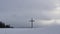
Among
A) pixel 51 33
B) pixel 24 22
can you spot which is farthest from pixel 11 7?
pixel 51 33

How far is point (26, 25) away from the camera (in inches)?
81.7

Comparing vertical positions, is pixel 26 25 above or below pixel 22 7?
below

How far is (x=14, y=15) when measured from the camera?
2232mm

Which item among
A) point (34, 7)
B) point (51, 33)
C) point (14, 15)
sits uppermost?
point (34, 7)

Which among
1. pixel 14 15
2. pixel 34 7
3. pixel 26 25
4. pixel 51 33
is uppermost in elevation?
pixel 34 7

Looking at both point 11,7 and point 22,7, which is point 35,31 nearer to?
point 22,7

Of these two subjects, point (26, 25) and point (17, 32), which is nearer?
point (26, 25)

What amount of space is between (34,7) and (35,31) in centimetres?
57

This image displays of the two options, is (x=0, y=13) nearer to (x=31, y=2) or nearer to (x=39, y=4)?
(x=31, y=2)

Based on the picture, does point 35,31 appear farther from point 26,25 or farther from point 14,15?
point 14,15

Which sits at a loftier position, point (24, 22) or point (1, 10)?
point (1, 10)

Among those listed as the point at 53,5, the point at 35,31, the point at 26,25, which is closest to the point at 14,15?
the point at 26,25

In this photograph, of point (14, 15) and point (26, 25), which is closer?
point (26, 25)

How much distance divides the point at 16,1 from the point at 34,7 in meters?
0.44
